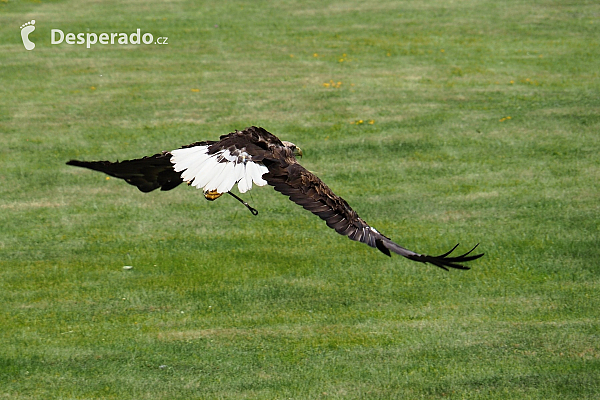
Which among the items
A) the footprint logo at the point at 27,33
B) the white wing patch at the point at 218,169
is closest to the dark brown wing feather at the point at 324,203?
the white wing patch at the point at 218,169

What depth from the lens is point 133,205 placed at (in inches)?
584

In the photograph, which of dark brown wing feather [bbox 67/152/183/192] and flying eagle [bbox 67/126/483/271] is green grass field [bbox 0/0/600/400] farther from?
flying eagle [bbox 67/126/483/271]

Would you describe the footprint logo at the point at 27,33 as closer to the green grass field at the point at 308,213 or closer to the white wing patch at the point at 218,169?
the green grass field at the point at 308,213

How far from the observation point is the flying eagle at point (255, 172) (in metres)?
6.69

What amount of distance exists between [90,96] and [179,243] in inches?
259

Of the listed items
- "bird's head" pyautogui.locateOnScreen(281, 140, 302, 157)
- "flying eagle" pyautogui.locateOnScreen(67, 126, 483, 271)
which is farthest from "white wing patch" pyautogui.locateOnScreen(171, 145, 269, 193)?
"bird's head" pyautogui.locateOnScreen(281, 140, 302, 157)

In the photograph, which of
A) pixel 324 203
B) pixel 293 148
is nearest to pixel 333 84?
pixel 293 148

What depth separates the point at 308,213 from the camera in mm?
14453

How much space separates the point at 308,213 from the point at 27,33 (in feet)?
36.1

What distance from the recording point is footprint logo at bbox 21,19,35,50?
21328mm

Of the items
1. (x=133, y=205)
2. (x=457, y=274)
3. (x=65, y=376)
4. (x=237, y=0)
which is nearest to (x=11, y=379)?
(x=65, y=376)

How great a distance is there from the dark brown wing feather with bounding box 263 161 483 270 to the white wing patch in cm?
15

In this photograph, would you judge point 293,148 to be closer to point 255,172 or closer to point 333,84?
point 255,172

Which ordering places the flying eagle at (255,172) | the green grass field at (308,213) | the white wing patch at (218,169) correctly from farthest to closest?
the green grass field at (308,213) < the white wing patch at (218,169) < the flying eagle at (255,172)
